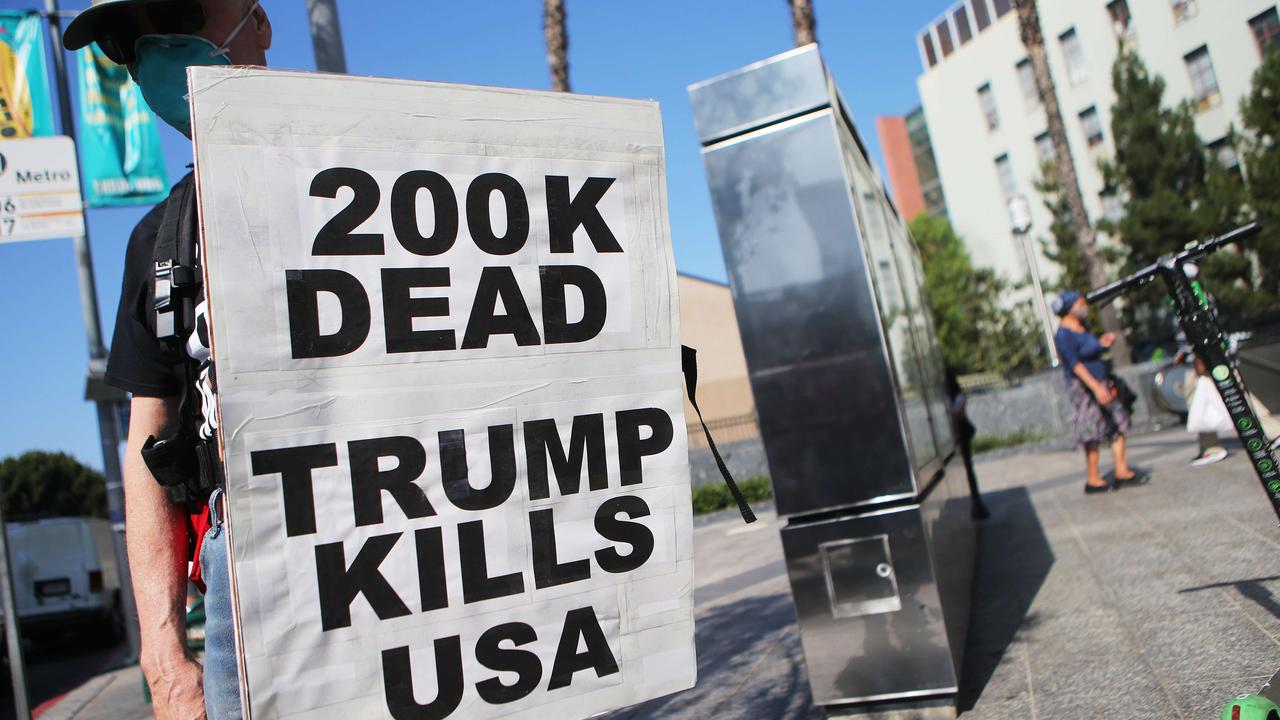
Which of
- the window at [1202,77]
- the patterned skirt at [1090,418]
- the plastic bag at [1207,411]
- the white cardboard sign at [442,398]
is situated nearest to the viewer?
the white cardboard sign at [442,398]

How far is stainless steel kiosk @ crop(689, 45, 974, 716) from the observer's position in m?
3.83

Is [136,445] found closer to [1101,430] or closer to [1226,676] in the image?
[1226,676]

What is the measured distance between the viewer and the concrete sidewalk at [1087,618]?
389 cm

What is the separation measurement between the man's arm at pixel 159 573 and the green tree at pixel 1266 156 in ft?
84.4

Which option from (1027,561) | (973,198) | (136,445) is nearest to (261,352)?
(136,445)

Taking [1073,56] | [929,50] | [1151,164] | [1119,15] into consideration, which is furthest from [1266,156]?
[929,50]

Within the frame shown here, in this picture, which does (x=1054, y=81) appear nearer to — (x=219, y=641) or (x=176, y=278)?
(x=176, y=278)

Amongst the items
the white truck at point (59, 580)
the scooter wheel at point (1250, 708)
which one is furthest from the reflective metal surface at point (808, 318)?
the white truck at point (59, 580)

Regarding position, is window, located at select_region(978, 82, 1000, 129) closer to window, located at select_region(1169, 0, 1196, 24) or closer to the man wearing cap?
window, located at select_region(1169, 0, 1196, 24)

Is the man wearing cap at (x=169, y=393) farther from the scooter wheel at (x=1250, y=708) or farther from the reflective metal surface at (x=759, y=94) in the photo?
the scooter wheel at (x=1250, y=708)

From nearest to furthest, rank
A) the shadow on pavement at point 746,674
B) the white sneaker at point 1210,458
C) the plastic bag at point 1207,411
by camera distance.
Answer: the shadow on pavement at point 746,674 < the plastic bag at point 1207,411 < the white sneaker at point 1210,458

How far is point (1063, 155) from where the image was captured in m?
18.9

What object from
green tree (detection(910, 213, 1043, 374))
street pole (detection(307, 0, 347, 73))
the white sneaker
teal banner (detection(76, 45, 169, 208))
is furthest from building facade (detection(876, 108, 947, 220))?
street pole (detection(307, 0, 347, 73))

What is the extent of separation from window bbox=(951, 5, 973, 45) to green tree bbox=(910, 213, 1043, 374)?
296 inches
